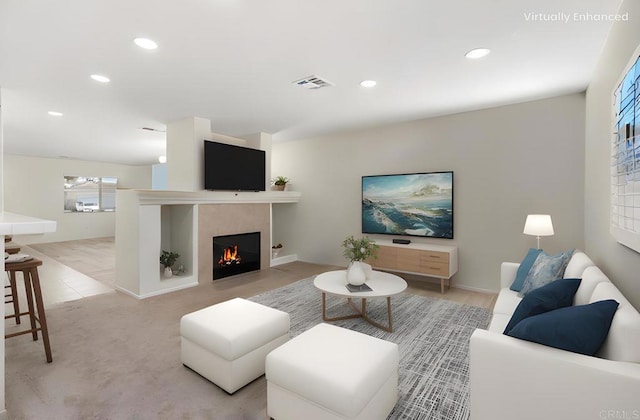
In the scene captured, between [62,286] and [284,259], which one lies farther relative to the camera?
[284,259]

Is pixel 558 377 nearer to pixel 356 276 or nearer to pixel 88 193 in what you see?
pixel 356 276

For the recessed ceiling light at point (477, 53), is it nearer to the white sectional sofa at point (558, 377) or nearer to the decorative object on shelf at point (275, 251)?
the white sectional sofa at point (558, 377)

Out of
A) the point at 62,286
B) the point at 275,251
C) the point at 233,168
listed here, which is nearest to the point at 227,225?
the point at 233,168

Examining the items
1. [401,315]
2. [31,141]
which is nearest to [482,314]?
[401,315]

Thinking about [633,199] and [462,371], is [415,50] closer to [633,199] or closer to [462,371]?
[633,199]

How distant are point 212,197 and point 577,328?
4.43m

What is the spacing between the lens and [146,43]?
2.37 m

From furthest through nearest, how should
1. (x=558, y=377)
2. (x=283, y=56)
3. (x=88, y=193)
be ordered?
(x=88, y=193) → (x=283, y=56) → (x=558, y=377)

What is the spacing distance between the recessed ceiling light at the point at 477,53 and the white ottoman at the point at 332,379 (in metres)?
2.45

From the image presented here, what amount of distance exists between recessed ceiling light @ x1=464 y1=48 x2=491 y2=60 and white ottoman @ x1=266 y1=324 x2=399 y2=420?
2452 millimetres

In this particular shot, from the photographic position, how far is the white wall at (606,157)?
67.1 inches

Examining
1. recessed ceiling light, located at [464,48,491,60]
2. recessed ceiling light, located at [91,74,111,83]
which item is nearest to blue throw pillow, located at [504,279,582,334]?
recessed ceiling light, located at [464,48,491,60]

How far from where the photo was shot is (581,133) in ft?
11.6

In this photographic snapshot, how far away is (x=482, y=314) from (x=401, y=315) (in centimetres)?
92
